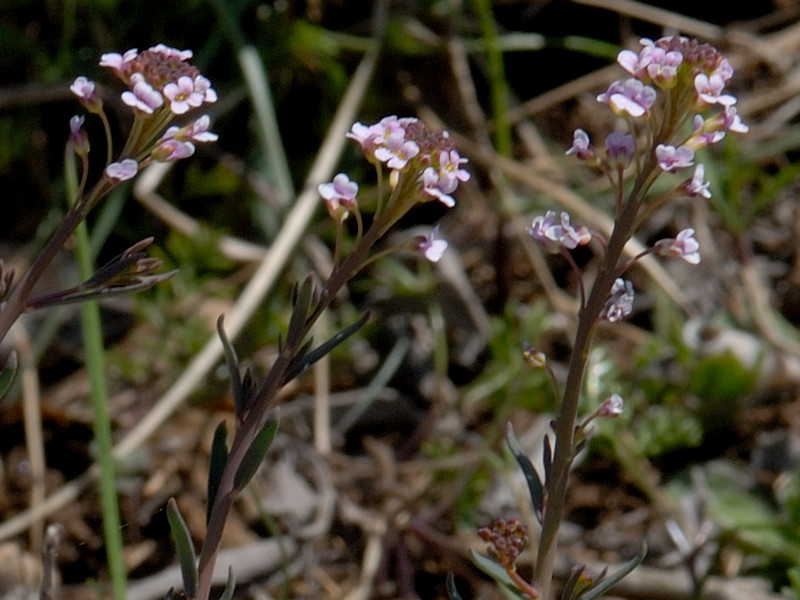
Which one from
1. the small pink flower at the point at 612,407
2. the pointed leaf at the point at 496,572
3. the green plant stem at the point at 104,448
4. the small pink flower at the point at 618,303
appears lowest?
the green plant stem at the point at 104,448

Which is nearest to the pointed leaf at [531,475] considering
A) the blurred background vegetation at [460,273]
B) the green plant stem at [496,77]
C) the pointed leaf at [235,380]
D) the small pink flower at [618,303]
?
the small pink flower at [618,303]

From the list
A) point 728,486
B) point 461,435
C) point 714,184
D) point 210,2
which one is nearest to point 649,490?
point 728,486

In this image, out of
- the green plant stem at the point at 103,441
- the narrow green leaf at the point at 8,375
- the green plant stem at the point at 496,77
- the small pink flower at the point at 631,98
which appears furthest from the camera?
the green plant stem at the point at 496,77

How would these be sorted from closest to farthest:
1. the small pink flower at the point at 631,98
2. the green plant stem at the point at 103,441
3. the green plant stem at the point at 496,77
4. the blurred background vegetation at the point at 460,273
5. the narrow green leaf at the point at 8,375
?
the small pink flower at the point at 631,98 < the narrow green leaf at the point at 8,375 < the green plant stem at the point at 103,441 < the blurred background vegetation at the point at 460,273 < the green plant stem at the point at 496,77

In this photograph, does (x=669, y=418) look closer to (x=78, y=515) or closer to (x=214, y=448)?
(x=78, y=515)

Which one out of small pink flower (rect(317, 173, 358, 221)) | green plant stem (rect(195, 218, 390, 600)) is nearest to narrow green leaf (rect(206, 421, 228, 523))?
green plant stem (rect(195, 218, 390, 600))

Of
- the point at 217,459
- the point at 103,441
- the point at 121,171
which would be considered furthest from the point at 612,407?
the point at 103,441

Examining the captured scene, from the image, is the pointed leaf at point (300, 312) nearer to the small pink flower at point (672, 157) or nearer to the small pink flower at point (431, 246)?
the small pink flower at point (431, 246)
